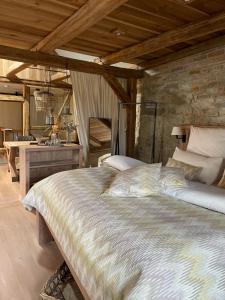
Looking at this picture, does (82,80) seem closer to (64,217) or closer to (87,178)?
(87,178)

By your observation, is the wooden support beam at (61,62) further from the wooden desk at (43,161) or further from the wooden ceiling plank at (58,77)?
the wooden ceiling plank at (58,77)

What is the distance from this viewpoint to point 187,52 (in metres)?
3.81

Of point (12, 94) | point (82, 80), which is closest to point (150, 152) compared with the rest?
point (82, 80)

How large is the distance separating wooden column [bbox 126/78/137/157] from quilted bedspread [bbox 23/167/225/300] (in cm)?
326

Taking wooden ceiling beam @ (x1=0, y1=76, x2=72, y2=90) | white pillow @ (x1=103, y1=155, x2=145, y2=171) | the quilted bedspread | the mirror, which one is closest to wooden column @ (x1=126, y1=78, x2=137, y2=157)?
the mirror

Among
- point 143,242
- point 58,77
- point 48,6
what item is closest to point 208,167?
point 143,242

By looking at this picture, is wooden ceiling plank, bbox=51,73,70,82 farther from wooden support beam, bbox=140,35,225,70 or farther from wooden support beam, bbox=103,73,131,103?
wooden support beam, bbox=140,35,225,70

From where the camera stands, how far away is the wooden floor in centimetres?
180

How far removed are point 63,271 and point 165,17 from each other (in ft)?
9.03

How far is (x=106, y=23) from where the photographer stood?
2.88 metres

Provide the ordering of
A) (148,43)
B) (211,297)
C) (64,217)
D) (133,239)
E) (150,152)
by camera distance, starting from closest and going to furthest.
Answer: (211,297) → (133,239) → (64,217) → (148,43) → (150,152)

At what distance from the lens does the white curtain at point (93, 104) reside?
4.38 meters

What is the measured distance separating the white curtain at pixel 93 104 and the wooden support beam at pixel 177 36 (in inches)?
28.6

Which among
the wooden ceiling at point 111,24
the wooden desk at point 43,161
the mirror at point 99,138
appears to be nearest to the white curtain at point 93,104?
the mirror at point 99,138
